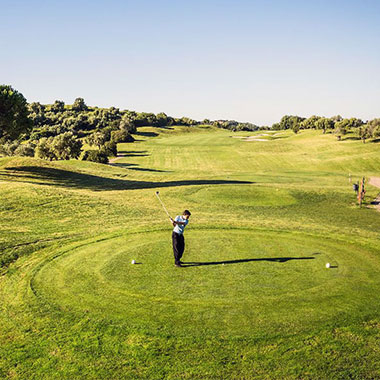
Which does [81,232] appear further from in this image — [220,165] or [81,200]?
[220,165]

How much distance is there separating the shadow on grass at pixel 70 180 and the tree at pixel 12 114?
536cm

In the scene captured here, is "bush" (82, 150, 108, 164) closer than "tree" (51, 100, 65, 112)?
Yes

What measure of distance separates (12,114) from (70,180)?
11.7 m

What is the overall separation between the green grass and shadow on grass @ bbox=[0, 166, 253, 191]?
1239cm

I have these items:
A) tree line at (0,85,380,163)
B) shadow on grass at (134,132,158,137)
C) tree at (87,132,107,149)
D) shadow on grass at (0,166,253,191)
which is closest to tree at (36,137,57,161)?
tree line at (0,85,380,163)

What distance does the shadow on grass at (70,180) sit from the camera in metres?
41.8

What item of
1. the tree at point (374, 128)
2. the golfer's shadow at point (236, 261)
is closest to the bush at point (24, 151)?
the golfer's shadow at point (236, 261)

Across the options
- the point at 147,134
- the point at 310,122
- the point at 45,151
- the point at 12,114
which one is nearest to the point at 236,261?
the point at 12,114

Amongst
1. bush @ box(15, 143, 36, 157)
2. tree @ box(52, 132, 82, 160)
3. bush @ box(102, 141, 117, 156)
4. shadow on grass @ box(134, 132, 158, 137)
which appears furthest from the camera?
shadow on grass @ box(134, 132, 158, 137)

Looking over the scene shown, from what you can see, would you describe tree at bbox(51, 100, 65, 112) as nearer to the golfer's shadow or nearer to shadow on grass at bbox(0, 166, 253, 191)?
shadow on grass at bbox(0, 166, 253, 191)

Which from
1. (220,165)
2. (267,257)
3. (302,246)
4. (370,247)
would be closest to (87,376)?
(267,257)

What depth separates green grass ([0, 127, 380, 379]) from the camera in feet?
28.8

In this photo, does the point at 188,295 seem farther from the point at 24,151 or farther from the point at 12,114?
the point at 24,151

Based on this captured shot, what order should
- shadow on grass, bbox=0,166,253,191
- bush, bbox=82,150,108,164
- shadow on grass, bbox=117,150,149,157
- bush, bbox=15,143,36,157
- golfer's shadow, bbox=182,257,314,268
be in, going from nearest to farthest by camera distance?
1. golfer's shadow, bbox=182,257,314,268
2. shadow on grass, bbox=0,166,253,191
3. bush, bbox=82,150,108,164
4. bush, bbox=15,143,36,157
5. shadow on grass, bbox=117,150,149,157
